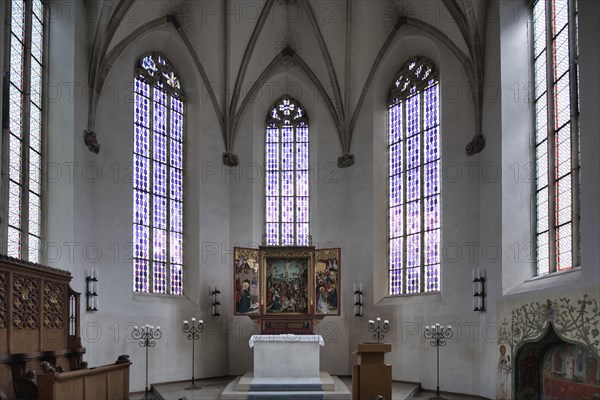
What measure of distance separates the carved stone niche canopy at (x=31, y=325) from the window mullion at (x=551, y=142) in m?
11.0

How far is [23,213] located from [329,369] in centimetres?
1128

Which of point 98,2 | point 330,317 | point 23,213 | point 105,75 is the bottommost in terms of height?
point 330,317

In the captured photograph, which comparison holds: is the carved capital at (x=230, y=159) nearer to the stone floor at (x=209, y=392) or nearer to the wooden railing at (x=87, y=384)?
the stone floor at (x=209, y=392)

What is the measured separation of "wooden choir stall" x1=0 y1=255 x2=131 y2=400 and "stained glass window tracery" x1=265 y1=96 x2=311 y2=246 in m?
10.1

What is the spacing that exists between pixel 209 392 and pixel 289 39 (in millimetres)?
12357

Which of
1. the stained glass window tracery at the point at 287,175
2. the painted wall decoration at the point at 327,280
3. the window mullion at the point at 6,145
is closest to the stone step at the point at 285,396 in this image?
the painted wall decoration at the point at 327,280

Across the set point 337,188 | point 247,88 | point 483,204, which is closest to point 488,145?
point 483,204

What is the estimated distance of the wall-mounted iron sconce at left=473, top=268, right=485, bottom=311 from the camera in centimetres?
1869

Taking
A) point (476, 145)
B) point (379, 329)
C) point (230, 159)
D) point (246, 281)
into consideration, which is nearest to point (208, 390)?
point (246, 281)

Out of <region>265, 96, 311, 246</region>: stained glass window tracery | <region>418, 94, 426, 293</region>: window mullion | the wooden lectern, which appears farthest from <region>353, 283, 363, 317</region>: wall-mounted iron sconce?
the wooden lectern

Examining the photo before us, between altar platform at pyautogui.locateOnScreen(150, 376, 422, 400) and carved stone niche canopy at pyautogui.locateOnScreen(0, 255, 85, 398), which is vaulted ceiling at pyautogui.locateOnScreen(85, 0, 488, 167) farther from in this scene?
carved stone niche canopy at pyautogui.locateOnScreen(0, 255, 85, 398)

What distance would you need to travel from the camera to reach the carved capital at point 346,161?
24219 millimetres

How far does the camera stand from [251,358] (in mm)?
23406

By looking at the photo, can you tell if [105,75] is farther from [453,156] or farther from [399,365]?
[399,365]
